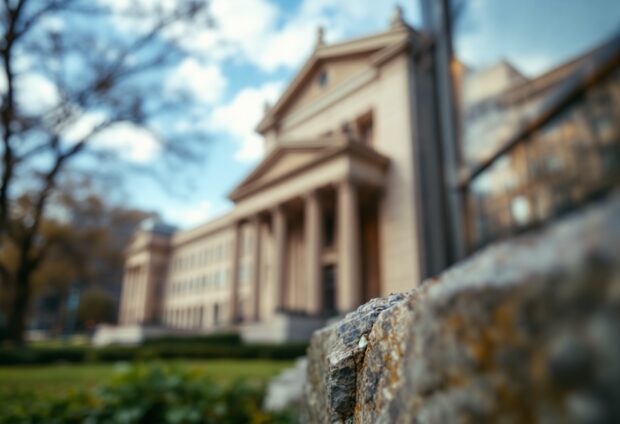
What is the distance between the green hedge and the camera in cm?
1605

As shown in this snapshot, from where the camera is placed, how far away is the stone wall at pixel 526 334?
1.25ft

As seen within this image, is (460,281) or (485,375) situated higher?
(460,281)

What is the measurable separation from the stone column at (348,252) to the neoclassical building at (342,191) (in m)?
0.06

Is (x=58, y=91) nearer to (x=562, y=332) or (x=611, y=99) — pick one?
(x=611, y=99)

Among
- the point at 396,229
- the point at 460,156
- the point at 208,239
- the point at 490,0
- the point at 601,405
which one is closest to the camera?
the point at 601,405

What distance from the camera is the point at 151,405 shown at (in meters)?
4.29

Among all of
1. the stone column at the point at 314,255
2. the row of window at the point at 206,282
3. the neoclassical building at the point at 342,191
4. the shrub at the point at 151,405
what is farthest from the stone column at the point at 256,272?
the shrub at the point at 151,405

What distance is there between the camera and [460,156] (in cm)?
1416

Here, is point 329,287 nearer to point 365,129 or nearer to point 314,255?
point 314,255

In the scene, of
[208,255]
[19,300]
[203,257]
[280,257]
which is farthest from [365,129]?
[203,257]

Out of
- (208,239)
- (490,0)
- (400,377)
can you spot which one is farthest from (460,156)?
(208,239)

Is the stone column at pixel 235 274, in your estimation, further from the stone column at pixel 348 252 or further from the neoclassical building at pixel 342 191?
the stone column at pixel 348 252

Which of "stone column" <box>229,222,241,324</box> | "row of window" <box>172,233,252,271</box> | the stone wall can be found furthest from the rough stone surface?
"row of window" <box>172,233,252,271</box>

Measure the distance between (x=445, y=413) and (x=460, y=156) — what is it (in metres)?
14.7
